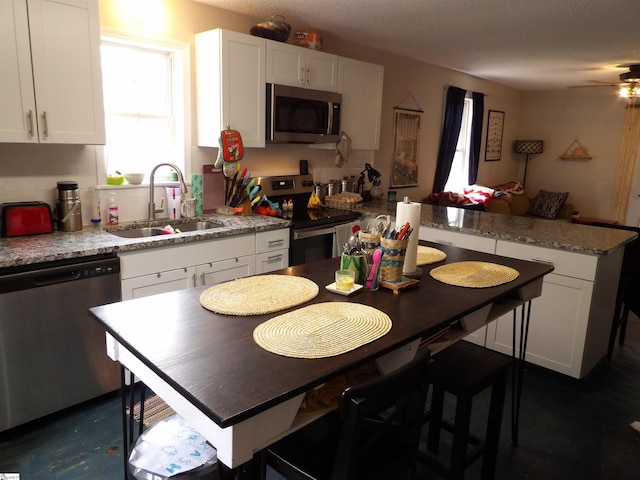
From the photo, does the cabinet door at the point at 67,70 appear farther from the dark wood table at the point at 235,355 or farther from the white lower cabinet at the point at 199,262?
the dark wood table at the point at 235,355

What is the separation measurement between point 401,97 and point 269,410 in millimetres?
4635

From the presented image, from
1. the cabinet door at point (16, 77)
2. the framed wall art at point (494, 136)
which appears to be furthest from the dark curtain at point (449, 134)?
the cabinet door at point (16, 77)

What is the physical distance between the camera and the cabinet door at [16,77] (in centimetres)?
226

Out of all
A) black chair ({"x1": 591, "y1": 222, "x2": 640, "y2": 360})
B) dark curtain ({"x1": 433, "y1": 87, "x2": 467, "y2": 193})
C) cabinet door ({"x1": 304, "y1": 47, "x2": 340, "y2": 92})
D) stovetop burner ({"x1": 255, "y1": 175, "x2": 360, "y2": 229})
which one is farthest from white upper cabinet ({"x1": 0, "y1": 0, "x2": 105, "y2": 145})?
dark curtain ({"x1": 433, "y1": 87, "x2": 467, "y2": 193})

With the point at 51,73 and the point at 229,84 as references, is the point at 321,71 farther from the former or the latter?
the point at 51,73

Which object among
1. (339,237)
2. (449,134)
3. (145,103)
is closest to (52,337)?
(145,103)

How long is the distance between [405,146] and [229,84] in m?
2.63

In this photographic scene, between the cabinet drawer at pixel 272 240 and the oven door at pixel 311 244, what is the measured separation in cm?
7

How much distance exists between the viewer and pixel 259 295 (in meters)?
1.61

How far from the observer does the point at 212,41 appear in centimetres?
318

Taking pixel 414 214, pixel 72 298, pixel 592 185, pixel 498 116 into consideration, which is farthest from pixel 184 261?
pixel 592 185

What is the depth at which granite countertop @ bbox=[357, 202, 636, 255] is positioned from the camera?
107 inches

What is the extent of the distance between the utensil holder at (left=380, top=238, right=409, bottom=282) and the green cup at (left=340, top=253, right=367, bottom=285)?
7cm

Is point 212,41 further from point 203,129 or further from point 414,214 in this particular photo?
point 414,214
